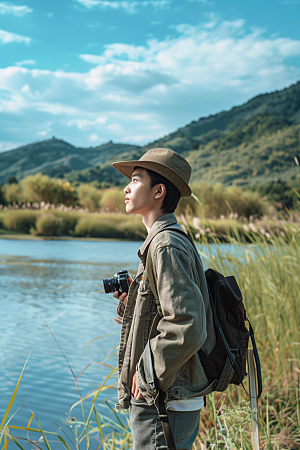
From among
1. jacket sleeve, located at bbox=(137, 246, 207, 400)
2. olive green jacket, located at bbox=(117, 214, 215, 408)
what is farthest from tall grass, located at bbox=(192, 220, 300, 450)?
jacket sleeve, located at bbox=(137, 246, 207, 400)

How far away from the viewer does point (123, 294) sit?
4.79 feet

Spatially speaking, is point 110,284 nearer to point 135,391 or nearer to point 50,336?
point 135,391

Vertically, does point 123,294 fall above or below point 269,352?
above

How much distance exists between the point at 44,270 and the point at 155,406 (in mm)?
7924

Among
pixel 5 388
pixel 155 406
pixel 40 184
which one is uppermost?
pixel 40 184

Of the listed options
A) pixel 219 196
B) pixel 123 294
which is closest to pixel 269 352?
pixel 123 294

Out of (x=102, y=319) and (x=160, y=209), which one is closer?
(x=160, y=209)

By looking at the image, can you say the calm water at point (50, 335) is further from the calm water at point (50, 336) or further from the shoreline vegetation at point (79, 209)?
A: the shoreline vegetation at point (79, 209)

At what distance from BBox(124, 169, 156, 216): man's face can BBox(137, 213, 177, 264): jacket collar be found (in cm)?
7

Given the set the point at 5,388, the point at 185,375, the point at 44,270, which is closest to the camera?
the point at 185,375

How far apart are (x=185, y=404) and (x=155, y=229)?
0.51 meters

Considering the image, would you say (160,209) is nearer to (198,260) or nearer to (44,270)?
(198,260)

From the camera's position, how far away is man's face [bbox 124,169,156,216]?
1.38 metres

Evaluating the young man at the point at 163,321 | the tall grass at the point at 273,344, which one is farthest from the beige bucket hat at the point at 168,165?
the tall grass at the point at 273,344
